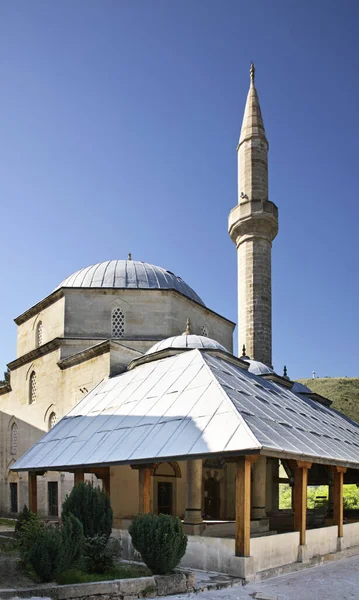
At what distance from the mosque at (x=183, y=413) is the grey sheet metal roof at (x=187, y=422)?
0.04m

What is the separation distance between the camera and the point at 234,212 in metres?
24.5

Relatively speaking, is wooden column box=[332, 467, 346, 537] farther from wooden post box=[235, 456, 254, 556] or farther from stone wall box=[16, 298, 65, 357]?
stone wall box=[16, 298, 65, 357]

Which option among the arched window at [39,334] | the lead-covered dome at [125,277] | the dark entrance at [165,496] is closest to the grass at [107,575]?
the dark entrance at [165,496]

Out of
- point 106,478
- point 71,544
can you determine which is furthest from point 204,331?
point 71,544

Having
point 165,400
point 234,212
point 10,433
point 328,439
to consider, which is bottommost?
point 10,433

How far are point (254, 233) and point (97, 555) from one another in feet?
54.6

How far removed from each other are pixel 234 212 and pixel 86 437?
45.4ft

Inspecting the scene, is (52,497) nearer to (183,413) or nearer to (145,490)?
(145,490)

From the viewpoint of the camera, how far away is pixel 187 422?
10.8 metres

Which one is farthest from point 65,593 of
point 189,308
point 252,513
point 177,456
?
point 189,308

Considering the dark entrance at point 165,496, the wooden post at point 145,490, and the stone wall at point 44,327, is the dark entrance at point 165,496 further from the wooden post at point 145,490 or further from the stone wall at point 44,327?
the stone wall at point 44,327

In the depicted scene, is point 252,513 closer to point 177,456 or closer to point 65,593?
point 177,456

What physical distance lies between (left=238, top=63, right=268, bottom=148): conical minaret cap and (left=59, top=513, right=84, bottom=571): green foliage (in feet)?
63.5

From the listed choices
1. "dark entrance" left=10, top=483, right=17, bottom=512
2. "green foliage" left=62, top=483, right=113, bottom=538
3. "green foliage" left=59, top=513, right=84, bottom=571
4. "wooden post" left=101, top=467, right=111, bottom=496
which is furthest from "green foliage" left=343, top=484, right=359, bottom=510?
"green foliage" left=59, top=513, right=84, bottom=571
